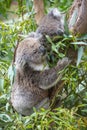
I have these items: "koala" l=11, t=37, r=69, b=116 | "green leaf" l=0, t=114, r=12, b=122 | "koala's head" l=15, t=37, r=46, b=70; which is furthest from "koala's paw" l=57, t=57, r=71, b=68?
"green leaf" l=0, t=114, r=12, b=122

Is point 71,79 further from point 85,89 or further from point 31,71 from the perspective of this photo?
point 31,71

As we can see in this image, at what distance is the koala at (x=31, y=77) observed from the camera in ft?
6.15

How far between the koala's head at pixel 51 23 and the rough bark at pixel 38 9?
0.09m

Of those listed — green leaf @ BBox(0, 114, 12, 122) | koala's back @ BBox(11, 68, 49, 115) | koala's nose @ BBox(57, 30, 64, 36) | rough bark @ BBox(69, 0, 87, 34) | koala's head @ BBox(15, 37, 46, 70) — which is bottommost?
green leaf @ BBox(0, 114, 12, 122)

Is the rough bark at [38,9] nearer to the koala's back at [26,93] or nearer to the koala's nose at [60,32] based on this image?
the koala's nose at [60,32]

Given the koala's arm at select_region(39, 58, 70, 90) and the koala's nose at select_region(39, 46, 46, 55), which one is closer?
the koala's nose at select_region(39, 46, 46, 55)

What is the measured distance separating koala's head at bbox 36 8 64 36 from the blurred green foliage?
0.07 meters

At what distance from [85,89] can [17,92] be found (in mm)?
403

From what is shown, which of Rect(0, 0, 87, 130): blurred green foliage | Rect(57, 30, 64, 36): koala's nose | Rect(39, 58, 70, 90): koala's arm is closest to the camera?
Rect(0, 0, 87, 130): blurred green foliage

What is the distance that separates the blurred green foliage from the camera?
1614mm

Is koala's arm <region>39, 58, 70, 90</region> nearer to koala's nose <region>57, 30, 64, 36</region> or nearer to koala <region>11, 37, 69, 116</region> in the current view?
koala <region>11, 37, 69, 116</region>

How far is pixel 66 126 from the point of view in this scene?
5.10 ft

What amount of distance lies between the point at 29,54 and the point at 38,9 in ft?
0.74

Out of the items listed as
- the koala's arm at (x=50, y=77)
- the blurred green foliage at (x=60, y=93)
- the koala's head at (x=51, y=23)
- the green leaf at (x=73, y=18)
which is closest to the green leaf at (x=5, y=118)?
the blurred green foliage at (x=60, y=93)
